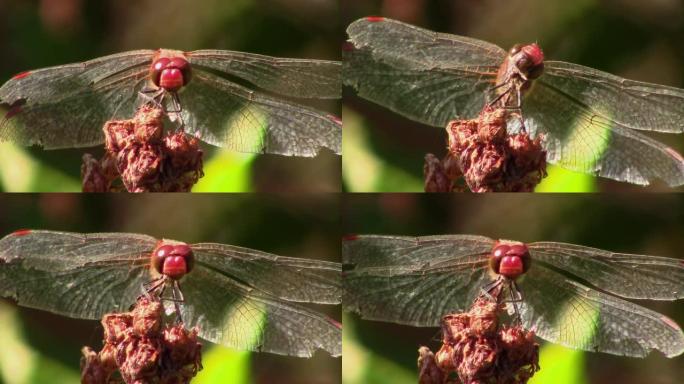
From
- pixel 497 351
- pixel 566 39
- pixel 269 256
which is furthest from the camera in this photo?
pixel 566 39

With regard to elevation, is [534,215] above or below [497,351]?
above

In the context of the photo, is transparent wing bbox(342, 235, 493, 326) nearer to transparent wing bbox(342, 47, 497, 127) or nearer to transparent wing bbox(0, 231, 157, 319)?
transparent wing bbox(342, 47, 497, 127)

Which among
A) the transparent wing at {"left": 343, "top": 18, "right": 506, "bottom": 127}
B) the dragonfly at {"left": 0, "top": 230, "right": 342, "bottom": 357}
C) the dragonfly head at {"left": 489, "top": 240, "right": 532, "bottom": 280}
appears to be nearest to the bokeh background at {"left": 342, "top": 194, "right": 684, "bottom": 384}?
the dragonfly head at {"left": 489, "top": 240, "right": 532, "bottom": 280}

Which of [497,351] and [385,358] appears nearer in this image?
[497,351]

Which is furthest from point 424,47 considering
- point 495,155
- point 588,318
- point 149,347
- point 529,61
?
point 149,347

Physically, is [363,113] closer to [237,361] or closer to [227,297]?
[227,297]

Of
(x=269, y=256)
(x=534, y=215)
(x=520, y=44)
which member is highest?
(x=520, y=44)

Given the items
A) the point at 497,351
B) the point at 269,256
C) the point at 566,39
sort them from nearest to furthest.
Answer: the point at 497,351 < the point at 269,256 < the point at 566,39

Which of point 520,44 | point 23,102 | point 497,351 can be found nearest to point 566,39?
point 520,44

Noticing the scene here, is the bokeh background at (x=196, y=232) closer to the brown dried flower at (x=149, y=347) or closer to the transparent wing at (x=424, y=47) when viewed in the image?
the brown dried flower at (x=149, y=347)
